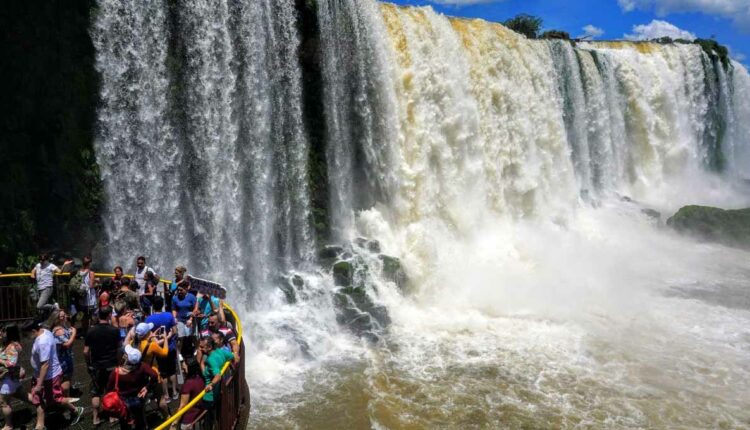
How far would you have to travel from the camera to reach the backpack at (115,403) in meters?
5.59

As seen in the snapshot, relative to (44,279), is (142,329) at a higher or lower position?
lower

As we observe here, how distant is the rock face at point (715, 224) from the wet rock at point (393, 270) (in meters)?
17.0

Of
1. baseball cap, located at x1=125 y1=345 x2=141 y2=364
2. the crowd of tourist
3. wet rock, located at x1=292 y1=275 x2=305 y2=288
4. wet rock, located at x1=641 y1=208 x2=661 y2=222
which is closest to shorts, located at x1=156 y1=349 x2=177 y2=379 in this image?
the crowd of tourist

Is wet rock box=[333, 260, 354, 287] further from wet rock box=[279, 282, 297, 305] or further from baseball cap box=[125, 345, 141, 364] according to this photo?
baseball cap box=[125, 345, 141, 364]

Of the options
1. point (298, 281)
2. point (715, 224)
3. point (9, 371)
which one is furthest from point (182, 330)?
point (715, 224)

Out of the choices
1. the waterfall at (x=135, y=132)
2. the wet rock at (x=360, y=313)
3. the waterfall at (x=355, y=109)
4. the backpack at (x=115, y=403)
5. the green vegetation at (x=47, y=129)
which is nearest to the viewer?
the backpack at (x=115, y=403)

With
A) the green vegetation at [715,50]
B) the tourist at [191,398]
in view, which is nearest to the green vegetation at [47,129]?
the tourist at [191,398]

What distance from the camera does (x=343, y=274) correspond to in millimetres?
14609

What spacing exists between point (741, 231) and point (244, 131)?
74.7 ft

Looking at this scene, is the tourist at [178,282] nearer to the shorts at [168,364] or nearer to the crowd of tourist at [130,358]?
the crowd of tourist at [130,358]

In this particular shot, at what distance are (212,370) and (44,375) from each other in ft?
Result: 5.95

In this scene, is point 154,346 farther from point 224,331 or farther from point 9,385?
point 9,385

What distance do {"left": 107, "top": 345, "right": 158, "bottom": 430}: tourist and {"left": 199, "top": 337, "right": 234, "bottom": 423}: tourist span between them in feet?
1.89

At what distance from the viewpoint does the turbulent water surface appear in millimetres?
11180
